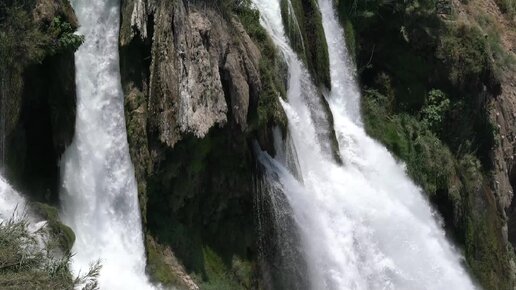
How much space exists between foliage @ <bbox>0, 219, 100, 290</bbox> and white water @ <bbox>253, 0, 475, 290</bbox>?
7.75 meters

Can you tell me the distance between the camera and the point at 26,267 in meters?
9.28

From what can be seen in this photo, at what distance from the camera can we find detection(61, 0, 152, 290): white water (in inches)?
563

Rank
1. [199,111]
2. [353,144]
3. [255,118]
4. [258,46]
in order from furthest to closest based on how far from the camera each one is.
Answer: [353,144]
[258,46]
[255,118]
[199,111]

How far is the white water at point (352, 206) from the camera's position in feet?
56.1

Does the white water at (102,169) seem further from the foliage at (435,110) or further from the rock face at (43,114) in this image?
the foliage at (435,110)

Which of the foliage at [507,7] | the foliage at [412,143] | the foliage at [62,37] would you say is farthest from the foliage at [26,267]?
the foliage at [507,7]

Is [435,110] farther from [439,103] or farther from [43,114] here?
[43,114]

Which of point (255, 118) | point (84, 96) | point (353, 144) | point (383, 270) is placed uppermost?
point (84, 96)

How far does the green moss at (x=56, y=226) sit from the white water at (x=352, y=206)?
17.6 feet

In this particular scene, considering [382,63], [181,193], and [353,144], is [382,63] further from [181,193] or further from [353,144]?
[181,193]

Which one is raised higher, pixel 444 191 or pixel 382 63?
pixel 382 63

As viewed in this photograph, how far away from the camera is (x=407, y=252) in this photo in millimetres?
19312

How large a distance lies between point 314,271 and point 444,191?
24.7ft

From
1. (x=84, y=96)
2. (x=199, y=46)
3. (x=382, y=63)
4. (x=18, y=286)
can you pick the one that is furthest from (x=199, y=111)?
(x=382, y=63)
